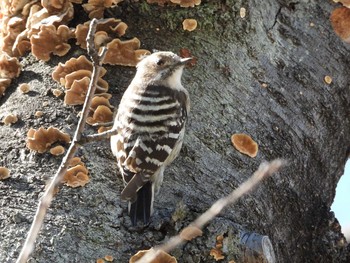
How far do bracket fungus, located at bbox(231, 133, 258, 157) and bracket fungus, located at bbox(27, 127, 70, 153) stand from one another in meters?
0.78

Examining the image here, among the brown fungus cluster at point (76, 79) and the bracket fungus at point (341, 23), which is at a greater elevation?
the bracket fungus at point (341, 23)

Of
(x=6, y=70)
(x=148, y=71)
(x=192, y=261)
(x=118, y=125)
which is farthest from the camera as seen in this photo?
(x=148, y=71)

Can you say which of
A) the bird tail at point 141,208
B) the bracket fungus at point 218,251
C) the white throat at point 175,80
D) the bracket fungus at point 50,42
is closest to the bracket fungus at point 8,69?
the bracket fungus at point 50,42

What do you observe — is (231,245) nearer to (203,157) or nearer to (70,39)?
(203,157)

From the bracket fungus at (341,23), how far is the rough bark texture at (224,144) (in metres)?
0.04

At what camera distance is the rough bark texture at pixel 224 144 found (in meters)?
3.30

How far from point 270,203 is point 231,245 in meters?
0.53

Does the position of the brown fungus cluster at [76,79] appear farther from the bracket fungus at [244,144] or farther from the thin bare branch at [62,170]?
the thin bare branch at [62,170]

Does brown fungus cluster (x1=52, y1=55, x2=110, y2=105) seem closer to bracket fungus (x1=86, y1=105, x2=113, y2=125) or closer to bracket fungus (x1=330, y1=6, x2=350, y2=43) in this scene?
bracket fungus (x1=86, y1=105, x2=113, y2=125)

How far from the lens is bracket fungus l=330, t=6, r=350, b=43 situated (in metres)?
4.34

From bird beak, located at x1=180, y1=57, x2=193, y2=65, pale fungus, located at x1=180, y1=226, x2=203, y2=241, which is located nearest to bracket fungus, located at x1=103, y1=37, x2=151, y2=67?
bird beak, located at x1=180, y1=57, x2=193, y2=65

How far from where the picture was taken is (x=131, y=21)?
13.5 ft

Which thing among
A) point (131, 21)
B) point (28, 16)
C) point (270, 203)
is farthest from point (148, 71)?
point (270, 203)

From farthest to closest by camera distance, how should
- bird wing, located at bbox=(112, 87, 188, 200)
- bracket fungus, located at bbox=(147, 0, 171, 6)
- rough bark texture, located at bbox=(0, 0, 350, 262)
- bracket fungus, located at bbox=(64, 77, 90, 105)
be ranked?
bracket fungus, located at bbox=(147, 0, 171, 6)
bracket fungus, located at bbox=(64, 77, 90, 105)
bird wing, located at bbox=(112, 87, 188, 200)
rough bark texture, located at bbox=(0, 0, 350, 262)
